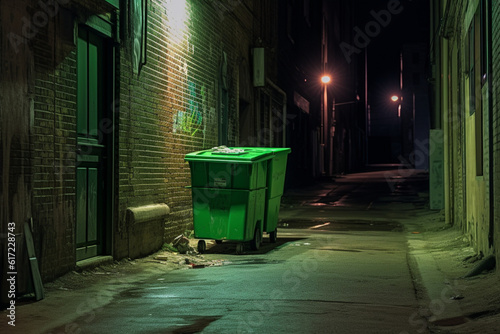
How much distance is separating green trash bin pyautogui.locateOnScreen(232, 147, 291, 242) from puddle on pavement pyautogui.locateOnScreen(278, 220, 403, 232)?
111 inches

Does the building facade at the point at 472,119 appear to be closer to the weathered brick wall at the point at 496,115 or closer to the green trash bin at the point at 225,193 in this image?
the weathered brick wall at the point at 496,115

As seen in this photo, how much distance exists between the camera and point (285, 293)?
6781 millimetres

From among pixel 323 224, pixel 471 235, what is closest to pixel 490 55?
pixel 471 235

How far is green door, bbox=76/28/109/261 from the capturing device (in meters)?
8.13

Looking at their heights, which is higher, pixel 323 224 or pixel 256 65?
pixel 256 65

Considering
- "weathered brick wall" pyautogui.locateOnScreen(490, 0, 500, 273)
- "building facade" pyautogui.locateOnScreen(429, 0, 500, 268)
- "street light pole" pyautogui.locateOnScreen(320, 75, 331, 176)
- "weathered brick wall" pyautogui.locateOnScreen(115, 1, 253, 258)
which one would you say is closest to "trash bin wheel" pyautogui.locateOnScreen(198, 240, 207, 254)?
"weathered brick wall" pyautogui.locateOnScreen(115, 1, 253, 258)

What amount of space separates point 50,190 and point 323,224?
888 cm

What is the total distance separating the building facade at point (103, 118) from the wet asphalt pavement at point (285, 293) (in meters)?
1.04

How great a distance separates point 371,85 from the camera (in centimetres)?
7881

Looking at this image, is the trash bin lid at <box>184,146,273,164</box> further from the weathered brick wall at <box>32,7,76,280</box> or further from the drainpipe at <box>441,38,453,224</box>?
the drainpipe at <box>441,38,453,224</box>

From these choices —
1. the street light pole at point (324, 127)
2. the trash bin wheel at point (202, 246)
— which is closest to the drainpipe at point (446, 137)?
the trash bin wheel at point (202, 246)

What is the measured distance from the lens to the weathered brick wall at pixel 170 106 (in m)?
9.25

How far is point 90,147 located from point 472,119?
5.43 m

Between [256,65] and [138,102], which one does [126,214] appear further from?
[256,65]
